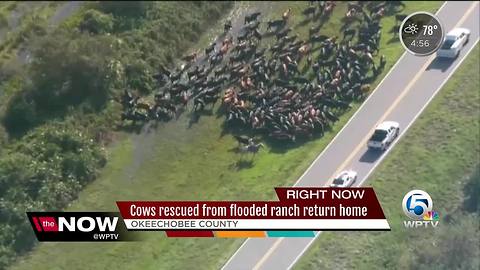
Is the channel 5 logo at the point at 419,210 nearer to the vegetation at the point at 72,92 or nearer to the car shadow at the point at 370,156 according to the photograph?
the car shadow at the point at 370,156

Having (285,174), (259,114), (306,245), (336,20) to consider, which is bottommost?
(306,245)

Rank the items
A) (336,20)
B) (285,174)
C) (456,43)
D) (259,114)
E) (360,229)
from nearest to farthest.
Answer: (360,229) < (285,174) < (259,114) < (456,43) < (336,20)

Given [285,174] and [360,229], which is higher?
[285,174]

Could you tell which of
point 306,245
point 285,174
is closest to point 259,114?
point 285,174

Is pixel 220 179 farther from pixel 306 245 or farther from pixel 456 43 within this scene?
pixel 456 43

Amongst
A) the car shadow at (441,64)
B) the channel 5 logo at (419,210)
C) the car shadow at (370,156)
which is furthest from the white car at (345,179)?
the car shadow at (441,64)

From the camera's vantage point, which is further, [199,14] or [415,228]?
[199,14]
